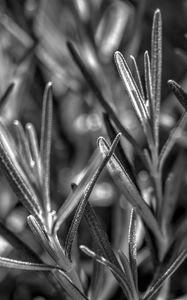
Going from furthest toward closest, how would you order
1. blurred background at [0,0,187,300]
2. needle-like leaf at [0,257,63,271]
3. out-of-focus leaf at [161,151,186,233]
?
blurred background at [0,0,187,300] < out-of-focus leaf at [161,151,186,233] < needle-like leaf at [0,257,63,271]

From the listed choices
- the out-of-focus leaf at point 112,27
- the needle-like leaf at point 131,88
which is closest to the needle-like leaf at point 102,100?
the needle-like leaf at point 131,88

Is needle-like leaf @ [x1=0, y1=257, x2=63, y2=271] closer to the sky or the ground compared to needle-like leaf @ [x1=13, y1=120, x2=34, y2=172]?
closer to the ground

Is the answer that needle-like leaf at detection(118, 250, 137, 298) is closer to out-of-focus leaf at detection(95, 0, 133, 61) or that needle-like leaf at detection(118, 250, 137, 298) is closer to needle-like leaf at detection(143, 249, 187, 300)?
needle-like leaf at detection(143, 249, 187, 300)

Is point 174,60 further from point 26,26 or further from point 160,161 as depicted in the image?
point 160,161

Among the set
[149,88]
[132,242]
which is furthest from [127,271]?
[149,88]

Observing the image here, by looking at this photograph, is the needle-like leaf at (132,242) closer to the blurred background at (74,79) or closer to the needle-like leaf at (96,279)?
the needle-like leaf at (96,279)

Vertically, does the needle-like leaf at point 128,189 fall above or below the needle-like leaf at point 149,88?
below

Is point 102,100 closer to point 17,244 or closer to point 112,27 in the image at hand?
point 17,244

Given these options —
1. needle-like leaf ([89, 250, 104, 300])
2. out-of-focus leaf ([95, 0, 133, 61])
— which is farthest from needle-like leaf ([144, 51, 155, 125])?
out-of-focus leaf ([95, 0, 133, 61])
